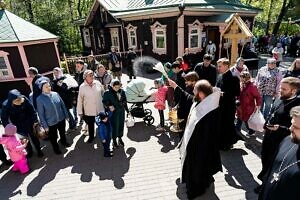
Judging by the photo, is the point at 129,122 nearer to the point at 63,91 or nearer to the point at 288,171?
the point at 63,91

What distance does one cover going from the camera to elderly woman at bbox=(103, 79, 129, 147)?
540 centimetres

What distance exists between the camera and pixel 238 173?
4.61 m

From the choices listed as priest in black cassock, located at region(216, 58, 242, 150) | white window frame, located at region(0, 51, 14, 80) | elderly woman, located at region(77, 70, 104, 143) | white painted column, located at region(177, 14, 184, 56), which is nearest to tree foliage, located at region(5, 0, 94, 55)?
white painted column, located at region(177, 14, 184, 56)

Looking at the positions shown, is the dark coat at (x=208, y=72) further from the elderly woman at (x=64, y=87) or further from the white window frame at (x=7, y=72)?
the white window frame at (x=7, y=72)

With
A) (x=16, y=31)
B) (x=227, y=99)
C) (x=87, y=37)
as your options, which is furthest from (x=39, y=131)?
(x=87, y=37)

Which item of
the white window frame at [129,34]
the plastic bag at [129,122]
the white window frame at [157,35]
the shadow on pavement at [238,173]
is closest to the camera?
the shadow on pavement at [238,173]

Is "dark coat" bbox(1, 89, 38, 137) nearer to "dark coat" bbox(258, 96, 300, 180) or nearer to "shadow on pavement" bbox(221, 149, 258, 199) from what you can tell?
"shadow on pavement" bbox(221, 149, 258, 199)

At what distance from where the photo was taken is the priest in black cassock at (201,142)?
3609 mm

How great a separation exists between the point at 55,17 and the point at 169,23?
15706 millimetres

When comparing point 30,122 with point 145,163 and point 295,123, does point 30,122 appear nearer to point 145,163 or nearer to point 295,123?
point 145,163

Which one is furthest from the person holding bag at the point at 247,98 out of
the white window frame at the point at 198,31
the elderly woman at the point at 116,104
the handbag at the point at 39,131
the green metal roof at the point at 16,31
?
A: the white window frame at the point at 198,31

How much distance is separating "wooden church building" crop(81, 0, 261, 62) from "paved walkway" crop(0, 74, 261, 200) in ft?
31.2

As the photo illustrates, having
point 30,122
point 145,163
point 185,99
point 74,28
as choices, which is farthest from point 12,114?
point 74,28

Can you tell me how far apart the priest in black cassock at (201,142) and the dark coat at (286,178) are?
47.9 inches
